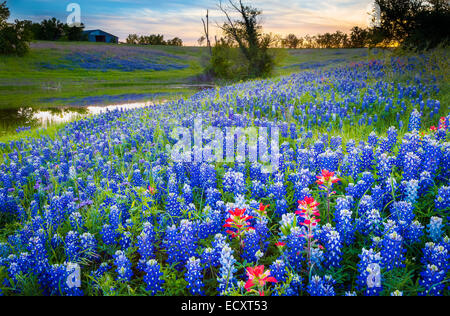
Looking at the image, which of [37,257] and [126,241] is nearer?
[37,257]

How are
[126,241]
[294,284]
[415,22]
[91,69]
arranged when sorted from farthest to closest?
[91,69], [415,22], [126,241], [294,284]

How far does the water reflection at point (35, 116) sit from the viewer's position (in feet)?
46.8

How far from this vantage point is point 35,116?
56.9 feet

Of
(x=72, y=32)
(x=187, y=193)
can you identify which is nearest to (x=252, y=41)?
(x=187, y=193)

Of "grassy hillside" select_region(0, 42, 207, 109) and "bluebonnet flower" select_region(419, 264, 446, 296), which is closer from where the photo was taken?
"bluebonnet flower" select_region(419, 264, 446, 296)

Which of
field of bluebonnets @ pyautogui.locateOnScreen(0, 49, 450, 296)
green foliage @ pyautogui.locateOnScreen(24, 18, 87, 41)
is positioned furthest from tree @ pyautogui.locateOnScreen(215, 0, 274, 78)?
green foliage @ pyautogui.locateOnScreen(24, 18, 87, 41)

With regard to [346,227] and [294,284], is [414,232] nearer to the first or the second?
[346,227]

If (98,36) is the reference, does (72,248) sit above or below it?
below

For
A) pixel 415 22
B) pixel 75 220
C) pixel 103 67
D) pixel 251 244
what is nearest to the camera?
pixel 251 244

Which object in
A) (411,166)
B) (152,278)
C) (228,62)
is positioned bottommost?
(152,278)

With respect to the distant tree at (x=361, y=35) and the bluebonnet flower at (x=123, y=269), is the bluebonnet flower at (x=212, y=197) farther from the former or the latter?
the distant tree at (x=361, y=35)

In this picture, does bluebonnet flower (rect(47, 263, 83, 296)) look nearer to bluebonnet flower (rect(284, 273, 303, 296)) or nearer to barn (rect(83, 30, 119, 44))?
bluebonnet flower (rect(284, 273, 303, 296))

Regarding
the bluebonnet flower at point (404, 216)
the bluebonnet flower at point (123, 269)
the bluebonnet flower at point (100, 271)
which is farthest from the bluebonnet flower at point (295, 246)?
the bluebonnet flower at point (100, 271)

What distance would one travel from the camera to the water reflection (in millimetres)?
14252
